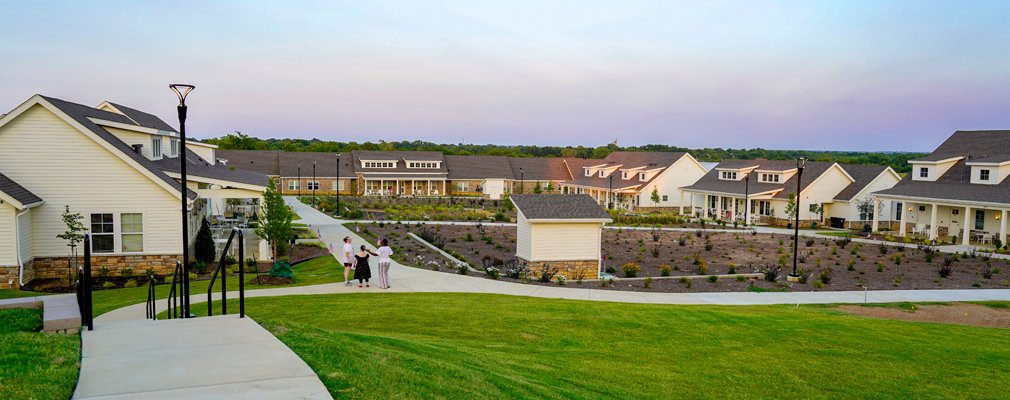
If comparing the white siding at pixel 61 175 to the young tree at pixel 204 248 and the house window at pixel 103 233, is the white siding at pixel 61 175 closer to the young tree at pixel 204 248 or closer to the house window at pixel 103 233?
the house window at pixel 103 233

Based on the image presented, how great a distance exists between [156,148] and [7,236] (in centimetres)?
805

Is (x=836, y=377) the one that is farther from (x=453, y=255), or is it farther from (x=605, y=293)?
(x=453, y=255)

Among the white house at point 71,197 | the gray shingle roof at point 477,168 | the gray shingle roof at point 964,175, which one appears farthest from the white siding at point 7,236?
the gray shingle roof at point 477,168

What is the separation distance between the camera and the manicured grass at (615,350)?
272 inches

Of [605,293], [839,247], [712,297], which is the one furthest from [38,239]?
[839,247]

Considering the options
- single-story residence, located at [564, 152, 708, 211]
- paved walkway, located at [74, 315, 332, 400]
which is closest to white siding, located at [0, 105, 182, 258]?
paved walkway, located at [74, 315, 332, 400]

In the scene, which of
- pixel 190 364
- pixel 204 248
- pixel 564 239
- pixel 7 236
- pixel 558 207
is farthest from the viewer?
pixel 558 207

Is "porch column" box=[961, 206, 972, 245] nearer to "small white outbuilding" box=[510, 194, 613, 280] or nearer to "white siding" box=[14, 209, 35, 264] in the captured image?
"small white outbuilding" box=[510, 194, 613, 280]

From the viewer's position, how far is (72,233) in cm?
1677

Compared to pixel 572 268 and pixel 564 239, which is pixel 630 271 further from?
pixel 564 239

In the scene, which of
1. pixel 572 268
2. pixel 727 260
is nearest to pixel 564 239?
pixel 572 268

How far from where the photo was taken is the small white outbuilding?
69.5 feet

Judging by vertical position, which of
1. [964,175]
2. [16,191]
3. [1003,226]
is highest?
[964,175]

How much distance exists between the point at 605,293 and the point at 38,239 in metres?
16.4
